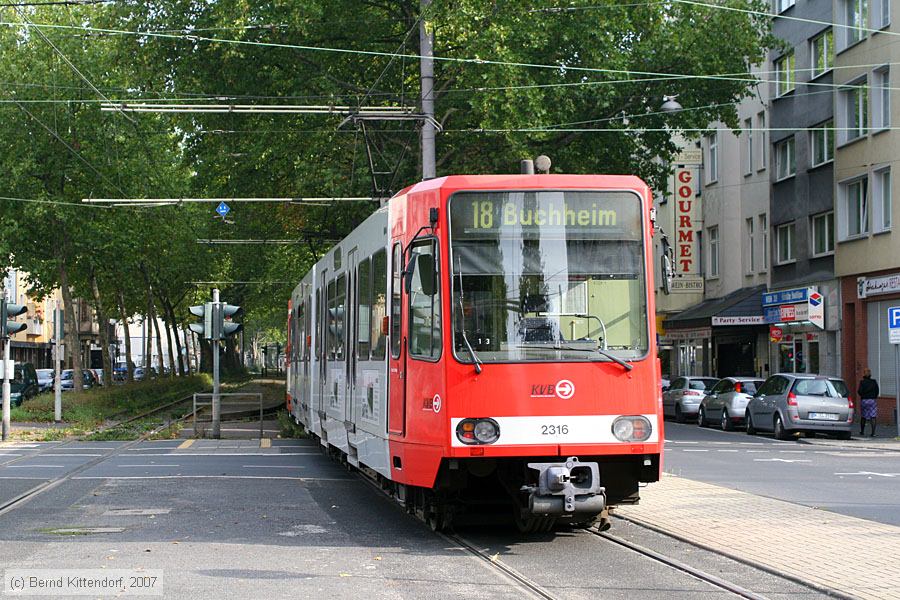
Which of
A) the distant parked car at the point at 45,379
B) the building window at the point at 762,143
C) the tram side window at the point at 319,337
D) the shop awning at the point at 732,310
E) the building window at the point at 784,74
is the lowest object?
the distant parked car at the point at 45,379

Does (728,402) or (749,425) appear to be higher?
(728,402)

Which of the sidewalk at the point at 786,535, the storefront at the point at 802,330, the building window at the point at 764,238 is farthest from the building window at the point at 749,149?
the sidewalk at the point at 786,535

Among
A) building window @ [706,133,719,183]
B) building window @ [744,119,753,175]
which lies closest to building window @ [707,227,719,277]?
building window @ [706,133,719,183]

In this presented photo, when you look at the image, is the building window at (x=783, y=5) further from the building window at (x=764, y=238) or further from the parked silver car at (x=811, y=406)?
the parked silver car at (x=811, y=406)

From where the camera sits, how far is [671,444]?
2852cm

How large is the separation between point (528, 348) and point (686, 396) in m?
30.1

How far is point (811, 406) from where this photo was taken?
3062cm

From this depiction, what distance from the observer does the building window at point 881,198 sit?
3766 cm

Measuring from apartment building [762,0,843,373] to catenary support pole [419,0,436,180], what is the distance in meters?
16.7

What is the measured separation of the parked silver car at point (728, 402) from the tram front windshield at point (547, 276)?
949 inches

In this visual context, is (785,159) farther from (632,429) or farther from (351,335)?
(632,429)

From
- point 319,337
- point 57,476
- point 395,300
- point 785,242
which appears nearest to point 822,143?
point 785,242

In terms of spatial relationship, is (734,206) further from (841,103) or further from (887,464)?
(887,464)

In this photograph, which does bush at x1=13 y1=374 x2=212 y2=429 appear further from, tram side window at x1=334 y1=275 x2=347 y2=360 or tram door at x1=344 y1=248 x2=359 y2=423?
tram door at x1=344 y1=248 x2=359 y2=423
